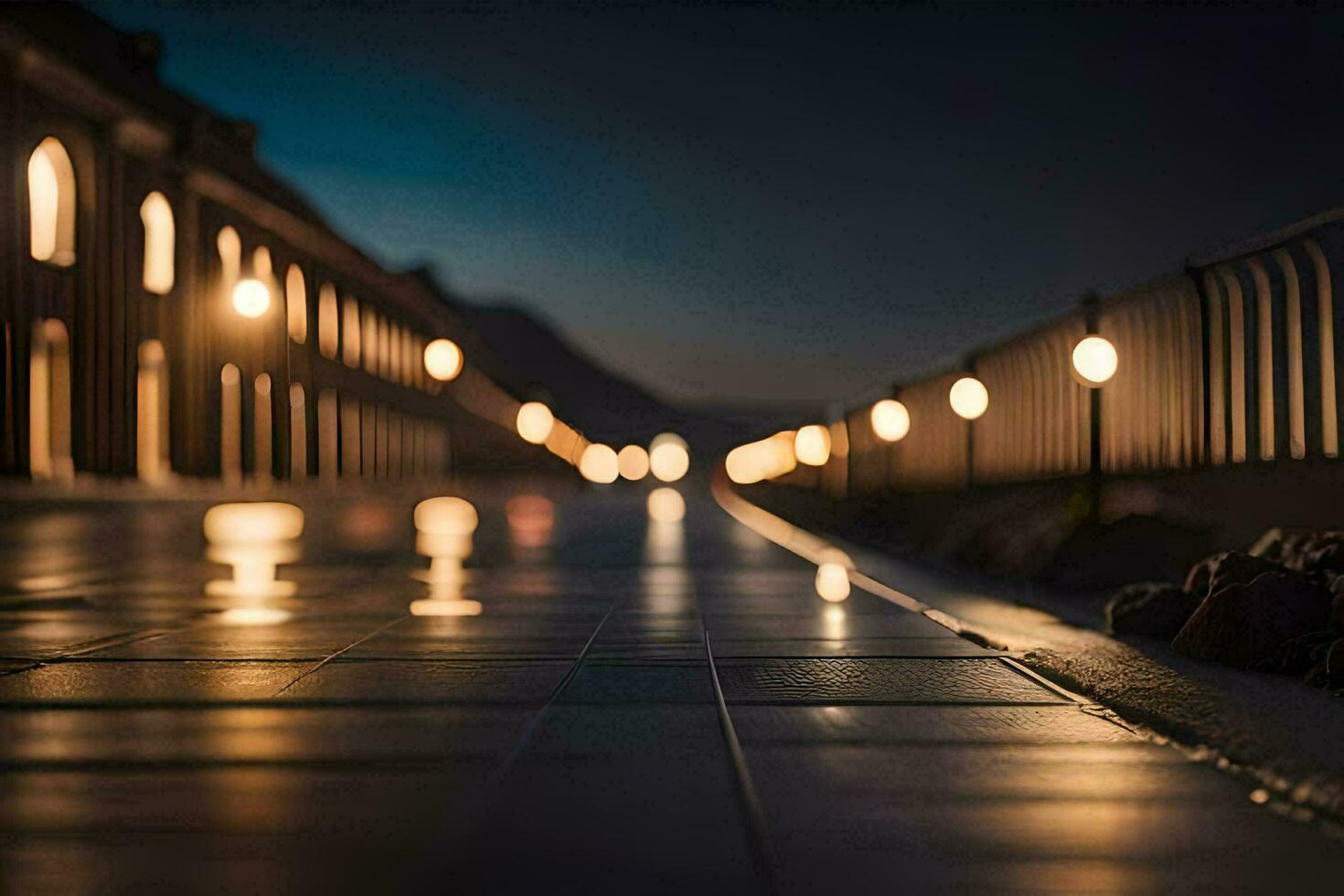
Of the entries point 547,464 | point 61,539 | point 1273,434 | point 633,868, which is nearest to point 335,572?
point 61,539

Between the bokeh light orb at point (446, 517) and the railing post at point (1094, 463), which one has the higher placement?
the railing post at point (1094, 463)

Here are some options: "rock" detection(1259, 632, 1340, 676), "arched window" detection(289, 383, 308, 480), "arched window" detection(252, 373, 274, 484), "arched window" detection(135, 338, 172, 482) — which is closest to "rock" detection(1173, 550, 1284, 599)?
"rock" detection(1259, 632, 1340, 676)

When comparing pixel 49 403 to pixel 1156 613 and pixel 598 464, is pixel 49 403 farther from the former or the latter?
pixel 598 464

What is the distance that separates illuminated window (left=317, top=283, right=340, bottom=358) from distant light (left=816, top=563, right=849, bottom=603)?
105 ft

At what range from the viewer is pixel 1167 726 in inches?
251

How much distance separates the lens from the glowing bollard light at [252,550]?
12.2 metres

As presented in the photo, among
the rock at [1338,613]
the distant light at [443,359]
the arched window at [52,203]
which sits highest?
the arched window at [52,203]

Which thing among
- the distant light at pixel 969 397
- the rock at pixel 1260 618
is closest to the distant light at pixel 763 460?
the distant light at pixel 969 397

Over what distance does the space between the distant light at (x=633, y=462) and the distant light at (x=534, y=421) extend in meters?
61.1

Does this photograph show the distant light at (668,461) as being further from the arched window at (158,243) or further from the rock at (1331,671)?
the rock at (1331,671)

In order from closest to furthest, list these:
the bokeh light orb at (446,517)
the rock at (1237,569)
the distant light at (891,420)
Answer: the rock at (1237,569) < the bokeh light orb at (446,517) < the distant light at (891,420)

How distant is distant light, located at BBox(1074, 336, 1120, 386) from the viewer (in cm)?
1478

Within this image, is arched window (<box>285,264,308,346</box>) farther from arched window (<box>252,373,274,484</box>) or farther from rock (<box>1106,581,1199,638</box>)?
rock (<box>1106,581,1199,638</box>)

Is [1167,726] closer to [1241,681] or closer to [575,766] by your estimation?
[1241,681]
